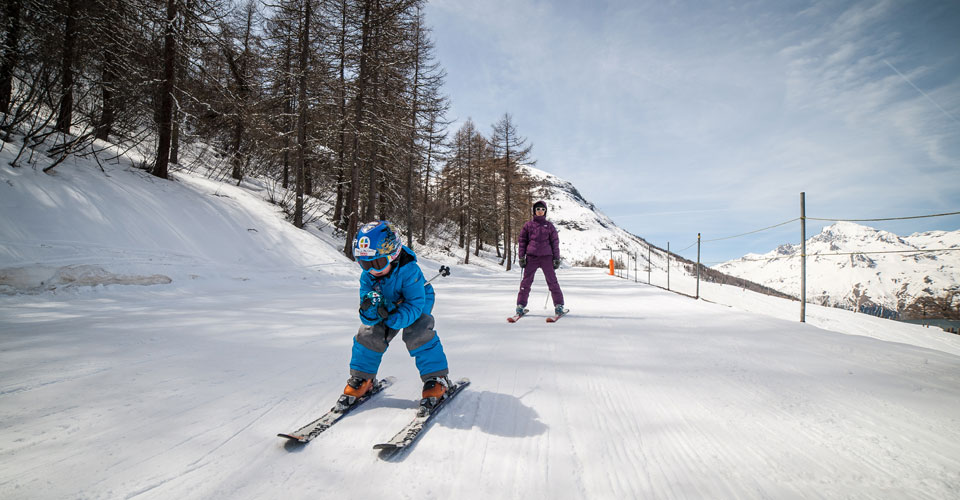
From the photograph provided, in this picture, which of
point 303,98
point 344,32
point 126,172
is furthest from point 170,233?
point 344,32

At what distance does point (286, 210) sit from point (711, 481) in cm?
1507

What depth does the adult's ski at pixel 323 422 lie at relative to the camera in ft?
5.96

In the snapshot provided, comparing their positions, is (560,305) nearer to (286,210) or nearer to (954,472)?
(954,472)

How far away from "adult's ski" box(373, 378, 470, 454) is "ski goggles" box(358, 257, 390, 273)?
0.93 m

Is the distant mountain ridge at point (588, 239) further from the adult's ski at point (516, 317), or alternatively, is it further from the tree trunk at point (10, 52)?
the tree trunk at point (10, 52)

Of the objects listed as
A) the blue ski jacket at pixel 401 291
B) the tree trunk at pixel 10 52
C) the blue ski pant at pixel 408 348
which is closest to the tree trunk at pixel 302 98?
the tree trunk at pixel 10 52

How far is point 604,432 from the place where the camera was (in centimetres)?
196

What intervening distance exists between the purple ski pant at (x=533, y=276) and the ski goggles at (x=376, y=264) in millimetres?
3522

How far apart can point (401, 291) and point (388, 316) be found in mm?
209

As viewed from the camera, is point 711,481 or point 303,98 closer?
point 711,481

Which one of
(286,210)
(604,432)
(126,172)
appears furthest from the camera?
(286,210)

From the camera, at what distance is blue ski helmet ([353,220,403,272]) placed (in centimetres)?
234

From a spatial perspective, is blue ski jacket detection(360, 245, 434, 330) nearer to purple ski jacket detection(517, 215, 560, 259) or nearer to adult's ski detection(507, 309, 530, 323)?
adult's ski detection(507, 309, 530, 323)

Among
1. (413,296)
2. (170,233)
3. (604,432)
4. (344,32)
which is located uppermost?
(344,32)
